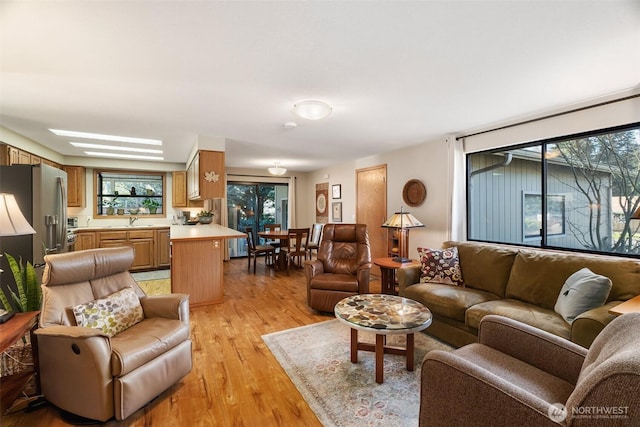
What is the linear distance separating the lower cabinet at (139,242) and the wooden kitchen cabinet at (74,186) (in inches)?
30.6

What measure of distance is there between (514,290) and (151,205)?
264 inches

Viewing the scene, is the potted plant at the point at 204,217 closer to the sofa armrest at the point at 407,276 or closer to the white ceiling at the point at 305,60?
the white ceiling at the point at 305,60

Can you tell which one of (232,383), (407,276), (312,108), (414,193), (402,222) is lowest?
(232,383)

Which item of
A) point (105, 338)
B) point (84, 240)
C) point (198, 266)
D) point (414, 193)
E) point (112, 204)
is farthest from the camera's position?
point (112, 204)

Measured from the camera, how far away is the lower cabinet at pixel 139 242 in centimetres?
522

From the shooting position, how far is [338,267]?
374 cm

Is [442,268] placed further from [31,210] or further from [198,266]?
[31,210]

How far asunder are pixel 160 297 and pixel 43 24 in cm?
188

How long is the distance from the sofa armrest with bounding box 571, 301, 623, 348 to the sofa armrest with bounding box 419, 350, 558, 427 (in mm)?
1057

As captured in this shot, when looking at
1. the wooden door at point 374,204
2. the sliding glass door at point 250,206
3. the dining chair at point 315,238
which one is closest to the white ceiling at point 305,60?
the wooden door at point 374,204

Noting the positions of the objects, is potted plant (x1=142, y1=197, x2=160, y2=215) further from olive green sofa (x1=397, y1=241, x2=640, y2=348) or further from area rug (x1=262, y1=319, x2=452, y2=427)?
olive green sofa (x1=397, y1=241, x2=640, y2=348)

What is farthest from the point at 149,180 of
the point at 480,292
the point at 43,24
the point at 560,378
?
the point at 560,378

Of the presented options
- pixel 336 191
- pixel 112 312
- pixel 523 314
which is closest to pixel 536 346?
pixel 523 314

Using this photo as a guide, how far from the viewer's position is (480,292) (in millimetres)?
2797
